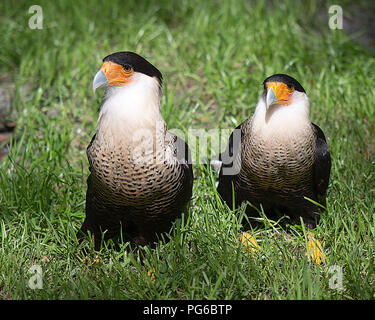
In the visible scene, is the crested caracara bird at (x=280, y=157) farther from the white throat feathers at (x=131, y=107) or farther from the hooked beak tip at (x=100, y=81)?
the hooked beak tip at (x=100, y=81)

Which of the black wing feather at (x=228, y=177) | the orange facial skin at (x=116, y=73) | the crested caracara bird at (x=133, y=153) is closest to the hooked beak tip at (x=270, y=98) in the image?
the black wing feather at (x=228, y=177)

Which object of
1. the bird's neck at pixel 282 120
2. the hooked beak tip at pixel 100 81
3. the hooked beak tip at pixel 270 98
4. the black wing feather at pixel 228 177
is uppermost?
the hooked beak tip at pixel 100 81

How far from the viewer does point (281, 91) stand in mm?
2857

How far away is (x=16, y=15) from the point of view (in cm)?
574

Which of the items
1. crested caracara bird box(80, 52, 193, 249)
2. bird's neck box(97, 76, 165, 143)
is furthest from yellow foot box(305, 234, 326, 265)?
bird's neck box(97, 76, 165, 143)

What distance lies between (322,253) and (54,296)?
1.62m

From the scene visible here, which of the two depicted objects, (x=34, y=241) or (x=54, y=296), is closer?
(x=54, y=296)

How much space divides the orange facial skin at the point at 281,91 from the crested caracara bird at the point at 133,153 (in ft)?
2.20

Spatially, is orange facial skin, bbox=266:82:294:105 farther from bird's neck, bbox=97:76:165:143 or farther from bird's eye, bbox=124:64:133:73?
bird's eye, bbox=124:64:133:73

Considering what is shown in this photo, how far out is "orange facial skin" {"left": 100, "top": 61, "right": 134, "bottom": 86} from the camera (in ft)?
8.59

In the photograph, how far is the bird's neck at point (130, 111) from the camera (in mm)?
2633

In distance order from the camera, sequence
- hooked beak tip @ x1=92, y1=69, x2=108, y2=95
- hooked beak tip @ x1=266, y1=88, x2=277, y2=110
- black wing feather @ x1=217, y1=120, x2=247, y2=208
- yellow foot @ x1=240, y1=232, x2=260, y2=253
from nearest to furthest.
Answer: hooked beak tip @ x1=92, y1=69, x2=108, y2=95 → hooked beak tip @ x1=266, y1=88, x2=277, y2=110 → yellow foot @ x1=240, y1=232, x2=260, y2=253 → black wing feather @ x1=217, y1=120, x2=247, y2=208

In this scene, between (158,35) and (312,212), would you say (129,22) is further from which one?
(312,212)
